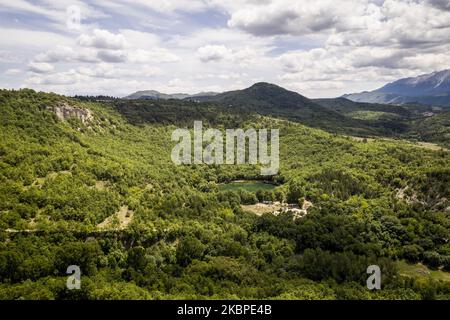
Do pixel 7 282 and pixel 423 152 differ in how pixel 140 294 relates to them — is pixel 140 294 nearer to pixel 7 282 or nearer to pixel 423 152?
pixel 7 282

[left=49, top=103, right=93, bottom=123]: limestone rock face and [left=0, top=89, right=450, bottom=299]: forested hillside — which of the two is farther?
[left=49, top=103, right=93, bottom=123]: limestone rock face

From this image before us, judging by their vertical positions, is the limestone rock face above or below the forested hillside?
above

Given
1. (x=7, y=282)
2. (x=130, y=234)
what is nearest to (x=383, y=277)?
(x=130, y=234)

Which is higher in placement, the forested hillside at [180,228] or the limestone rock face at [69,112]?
the limestone rock face at [69,112]
